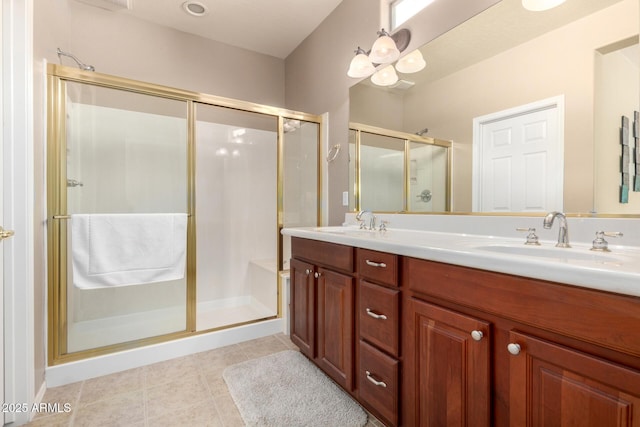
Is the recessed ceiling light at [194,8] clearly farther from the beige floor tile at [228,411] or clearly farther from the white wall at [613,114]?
the beige floor tile at [228,411]

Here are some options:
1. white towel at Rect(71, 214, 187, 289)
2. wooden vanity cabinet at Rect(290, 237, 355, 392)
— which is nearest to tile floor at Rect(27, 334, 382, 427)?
wooden vanity cabinet at Rect(290, 237, 355, 392)

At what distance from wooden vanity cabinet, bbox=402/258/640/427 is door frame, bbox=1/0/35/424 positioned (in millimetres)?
1654

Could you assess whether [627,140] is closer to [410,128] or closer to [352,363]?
[410,128]

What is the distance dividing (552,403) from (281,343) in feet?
5.64

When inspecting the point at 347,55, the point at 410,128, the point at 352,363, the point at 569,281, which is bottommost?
the point at 352,363

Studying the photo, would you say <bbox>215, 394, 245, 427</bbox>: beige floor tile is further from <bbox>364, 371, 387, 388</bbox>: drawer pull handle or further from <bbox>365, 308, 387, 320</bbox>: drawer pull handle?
<bbox>365, 308, 387, 320</bbox>: drawer pull handle

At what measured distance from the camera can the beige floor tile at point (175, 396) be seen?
144 cm

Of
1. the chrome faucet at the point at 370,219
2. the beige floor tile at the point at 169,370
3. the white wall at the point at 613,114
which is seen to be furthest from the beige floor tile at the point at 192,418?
the white wall at the point at 613,114

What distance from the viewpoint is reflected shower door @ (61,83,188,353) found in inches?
68.7

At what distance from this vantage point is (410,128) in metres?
1.76

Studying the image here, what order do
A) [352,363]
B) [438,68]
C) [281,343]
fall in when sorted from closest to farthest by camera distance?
[352,363] < [438,68] < [281,343]

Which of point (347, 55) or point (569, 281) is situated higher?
point (347, 55)

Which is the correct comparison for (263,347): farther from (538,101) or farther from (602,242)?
(538,101)

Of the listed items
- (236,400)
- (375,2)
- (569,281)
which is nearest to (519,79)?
(569,281)
